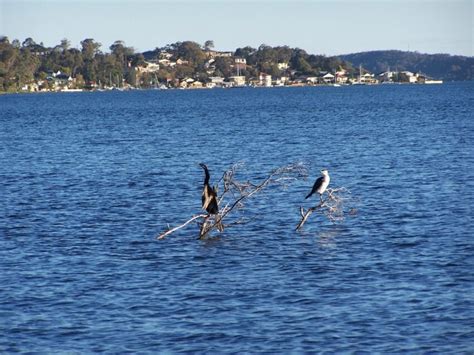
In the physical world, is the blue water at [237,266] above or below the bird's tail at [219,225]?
below

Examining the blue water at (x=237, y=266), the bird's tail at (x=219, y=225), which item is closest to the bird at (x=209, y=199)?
the bird's tail at (x=219, y=225)

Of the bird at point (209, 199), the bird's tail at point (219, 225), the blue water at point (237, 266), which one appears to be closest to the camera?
the blue water at point (237, 266)

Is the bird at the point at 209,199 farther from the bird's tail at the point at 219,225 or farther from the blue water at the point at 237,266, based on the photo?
the blue water at the point at 237,266

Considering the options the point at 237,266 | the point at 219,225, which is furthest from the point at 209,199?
the point at 237,266

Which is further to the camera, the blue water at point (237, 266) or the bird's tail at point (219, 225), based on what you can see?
the bird's tail at point (219, 225)

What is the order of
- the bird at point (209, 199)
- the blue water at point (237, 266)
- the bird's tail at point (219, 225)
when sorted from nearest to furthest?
the blue water at point (237, 266) < the bird at point (209, 199) < the bird's tail at point (219, 225)

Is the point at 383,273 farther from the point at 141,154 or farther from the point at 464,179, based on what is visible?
the point at 141,154

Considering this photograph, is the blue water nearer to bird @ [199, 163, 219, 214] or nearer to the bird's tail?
the bird's tail

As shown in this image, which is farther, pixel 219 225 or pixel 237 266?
pixel 219 225

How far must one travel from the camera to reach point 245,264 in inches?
778

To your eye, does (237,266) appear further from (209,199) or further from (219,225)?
(219,225)

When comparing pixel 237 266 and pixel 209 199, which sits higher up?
pixel 209 199

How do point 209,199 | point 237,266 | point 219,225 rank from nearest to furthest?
point 237,266
point 209,199
point 219,225

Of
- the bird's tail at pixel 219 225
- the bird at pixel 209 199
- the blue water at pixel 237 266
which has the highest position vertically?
the bird at pixel 209 199
